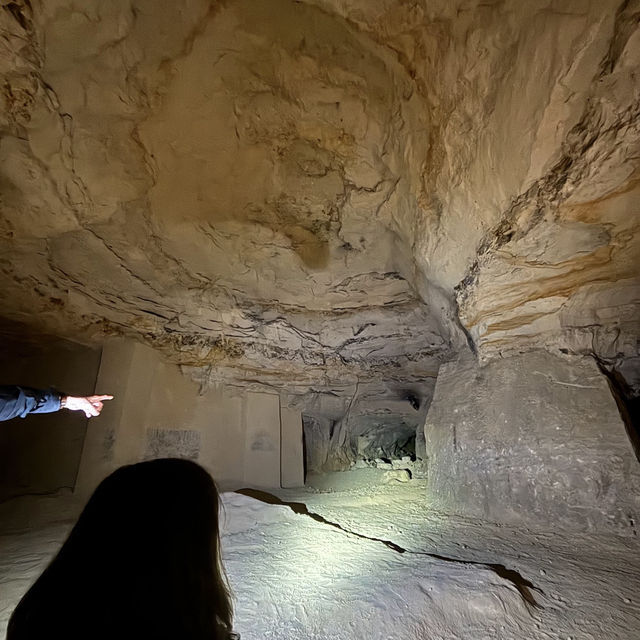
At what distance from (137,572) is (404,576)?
5.27ft

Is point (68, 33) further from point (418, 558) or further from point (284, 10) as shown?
point (418, 558)

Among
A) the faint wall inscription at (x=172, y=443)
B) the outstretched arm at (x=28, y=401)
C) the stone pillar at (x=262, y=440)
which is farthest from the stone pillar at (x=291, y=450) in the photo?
the outstretched arm at (x=28, y=401)

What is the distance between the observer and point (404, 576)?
184 cm

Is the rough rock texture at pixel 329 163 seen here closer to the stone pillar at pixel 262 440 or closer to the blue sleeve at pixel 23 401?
the blue sleeve at pixel 23 401

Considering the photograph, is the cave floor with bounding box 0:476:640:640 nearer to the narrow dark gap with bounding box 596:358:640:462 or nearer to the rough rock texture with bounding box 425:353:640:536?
the rough rock texture with bounding box 425:353:640:536

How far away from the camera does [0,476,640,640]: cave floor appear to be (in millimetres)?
1443

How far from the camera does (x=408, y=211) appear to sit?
300cm

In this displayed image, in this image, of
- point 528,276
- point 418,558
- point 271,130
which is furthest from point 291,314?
point 418,558

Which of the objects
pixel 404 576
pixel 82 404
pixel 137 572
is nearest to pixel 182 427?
pixel 82 404

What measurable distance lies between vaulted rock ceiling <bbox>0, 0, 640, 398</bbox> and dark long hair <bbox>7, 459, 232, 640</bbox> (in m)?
2.38

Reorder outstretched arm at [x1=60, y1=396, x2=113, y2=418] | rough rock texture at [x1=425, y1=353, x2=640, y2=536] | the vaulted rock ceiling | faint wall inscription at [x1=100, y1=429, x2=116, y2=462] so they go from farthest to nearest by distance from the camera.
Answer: faint wall inscription at [x1=100, y1=429, x2=116, y2=462] < rough rock texture at [x1=425, y1=353, x2=640, y2=536] < outstretched arm at [x1=60, y1=396, x2=113, y2=418] < the vaulted rock ceiling

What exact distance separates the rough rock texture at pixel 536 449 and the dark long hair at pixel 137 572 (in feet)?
9.35

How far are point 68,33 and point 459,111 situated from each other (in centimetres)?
233

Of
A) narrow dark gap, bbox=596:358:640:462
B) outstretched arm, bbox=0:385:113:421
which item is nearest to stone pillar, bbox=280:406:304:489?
outstretched arm, bbox=0:385:113:421
